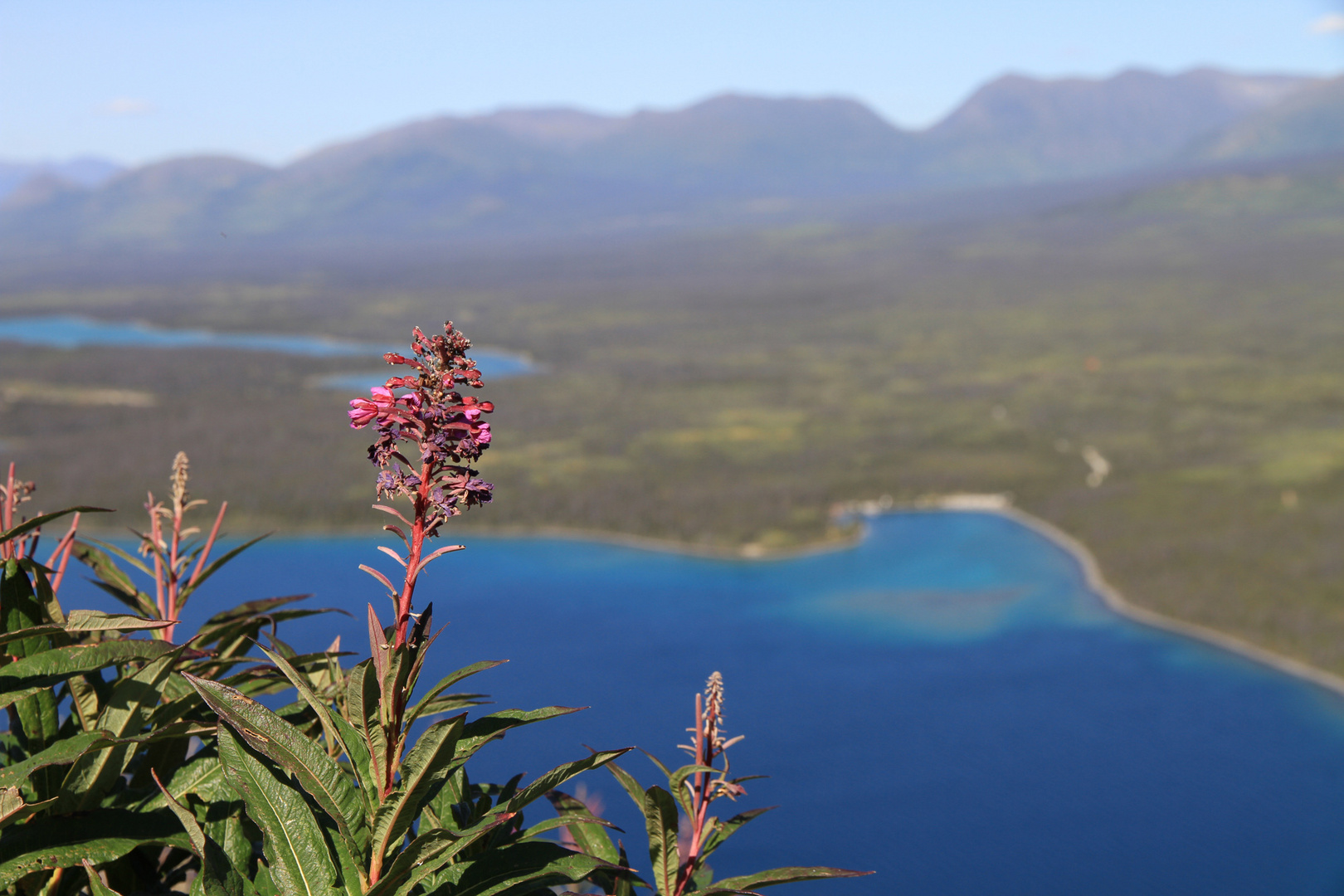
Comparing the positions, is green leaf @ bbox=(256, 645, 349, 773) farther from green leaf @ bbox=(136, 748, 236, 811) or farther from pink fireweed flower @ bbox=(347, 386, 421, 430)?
green leaf @ bbox=(136, 748, 236, 811)

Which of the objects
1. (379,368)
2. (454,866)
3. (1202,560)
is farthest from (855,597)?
(379,368)

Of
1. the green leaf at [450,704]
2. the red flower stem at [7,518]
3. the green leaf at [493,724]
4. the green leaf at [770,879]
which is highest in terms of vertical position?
the red flower stem at [7,518]

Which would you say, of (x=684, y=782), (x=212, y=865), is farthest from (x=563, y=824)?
(x=212, y=865)

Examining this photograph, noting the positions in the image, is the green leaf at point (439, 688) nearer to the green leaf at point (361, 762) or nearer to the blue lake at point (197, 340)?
the green leaf at point (361, 762)

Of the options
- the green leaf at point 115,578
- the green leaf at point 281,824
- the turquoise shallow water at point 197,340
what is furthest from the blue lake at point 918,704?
the turquoise shallow water at point 197,340

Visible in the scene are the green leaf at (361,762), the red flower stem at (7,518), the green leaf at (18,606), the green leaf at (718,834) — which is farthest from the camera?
the green leaf at (718,834)

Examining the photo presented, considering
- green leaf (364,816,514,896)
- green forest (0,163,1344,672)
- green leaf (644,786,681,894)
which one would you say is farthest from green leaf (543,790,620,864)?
green forest (0,163,1344,672)

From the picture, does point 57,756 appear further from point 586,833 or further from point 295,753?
point 586,833
